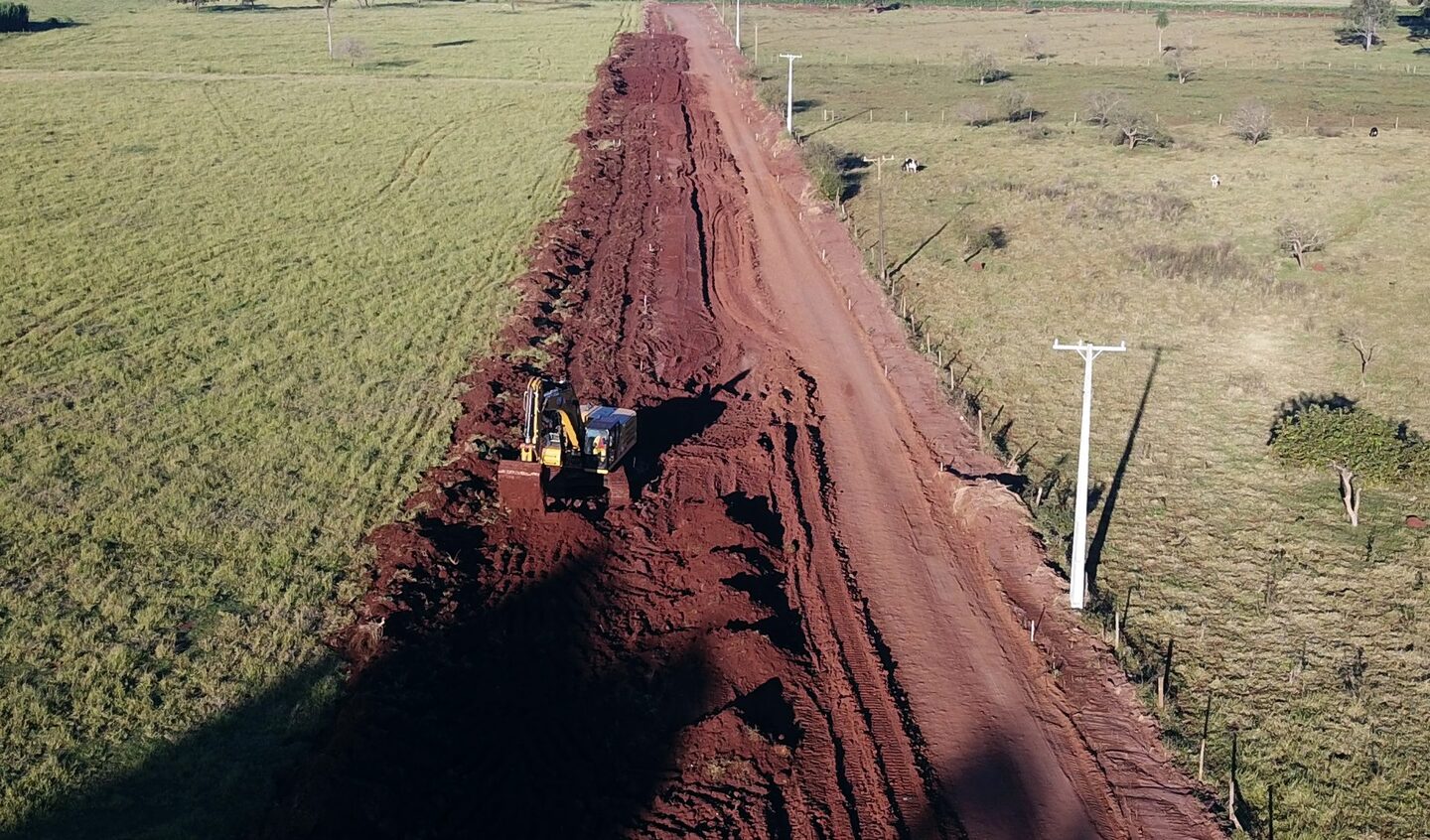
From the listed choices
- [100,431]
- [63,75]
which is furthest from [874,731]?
[63,75]

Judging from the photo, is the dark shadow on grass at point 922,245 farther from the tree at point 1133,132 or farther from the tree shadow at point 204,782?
the tree shadow at point 204,782

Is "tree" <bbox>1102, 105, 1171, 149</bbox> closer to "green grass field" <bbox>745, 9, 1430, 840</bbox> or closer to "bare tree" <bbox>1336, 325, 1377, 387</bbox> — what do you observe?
"green grass field" <bbox>745, 9, 1430, 840</bbox>

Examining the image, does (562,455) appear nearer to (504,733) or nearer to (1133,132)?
(504,733)

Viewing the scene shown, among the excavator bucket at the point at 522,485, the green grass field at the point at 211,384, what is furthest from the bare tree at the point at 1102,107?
the excavator bucket at the point at 522,485

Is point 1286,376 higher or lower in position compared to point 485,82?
Result: lower

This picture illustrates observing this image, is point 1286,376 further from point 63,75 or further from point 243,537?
point 63,75

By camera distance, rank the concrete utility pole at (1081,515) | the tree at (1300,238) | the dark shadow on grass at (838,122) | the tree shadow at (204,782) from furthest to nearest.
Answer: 1. the dark shadow on grass at (838,122)
2. the tree at (1300,238)
3. the concrete utility pole at (1081,515)
4. the tree shadow at (204,782)

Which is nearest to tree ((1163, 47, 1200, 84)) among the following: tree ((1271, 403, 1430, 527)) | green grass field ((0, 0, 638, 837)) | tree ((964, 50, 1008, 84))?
tree ((964, 50, 1008, 84))
